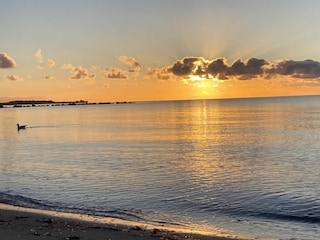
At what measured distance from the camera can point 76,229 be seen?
13.9 m

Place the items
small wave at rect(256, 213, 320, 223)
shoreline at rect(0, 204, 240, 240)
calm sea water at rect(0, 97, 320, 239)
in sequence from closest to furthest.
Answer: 1. shoreline at rect(0, 204, 240, 240)
2. small wave at rect(256, 213, 320, 223)
3. calm sea water at rect(0, 97, 320, 239)

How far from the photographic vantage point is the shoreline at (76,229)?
12.8 m

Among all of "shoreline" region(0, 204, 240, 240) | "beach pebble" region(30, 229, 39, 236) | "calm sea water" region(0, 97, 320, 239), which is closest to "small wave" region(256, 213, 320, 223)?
"calm sea water" region(0, 97, 320, 239)

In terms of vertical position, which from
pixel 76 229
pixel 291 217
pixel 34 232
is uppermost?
pixel 34 232

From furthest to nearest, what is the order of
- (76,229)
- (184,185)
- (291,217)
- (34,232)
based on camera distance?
(184,185), (291,217), (76,229), (34,232)

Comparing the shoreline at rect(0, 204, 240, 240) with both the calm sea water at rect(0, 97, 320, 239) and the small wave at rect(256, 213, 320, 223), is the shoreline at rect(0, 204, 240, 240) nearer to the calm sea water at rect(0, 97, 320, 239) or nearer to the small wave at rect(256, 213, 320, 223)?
the calm sea water at rect(0, 97, 320, 239)

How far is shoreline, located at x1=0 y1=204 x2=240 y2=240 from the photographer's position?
12844mm

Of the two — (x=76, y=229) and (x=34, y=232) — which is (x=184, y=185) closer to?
(x=76, y=229)

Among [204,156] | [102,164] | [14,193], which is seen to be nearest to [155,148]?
[204,156]

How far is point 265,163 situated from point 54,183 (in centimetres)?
1727

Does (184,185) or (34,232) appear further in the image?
(184,185)

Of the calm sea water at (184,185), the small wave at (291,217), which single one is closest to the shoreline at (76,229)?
the calm sea water at (184,185)

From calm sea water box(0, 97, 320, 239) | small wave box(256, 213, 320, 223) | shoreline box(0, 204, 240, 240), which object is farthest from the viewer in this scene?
calm sea water box(0, 97, 320, 239)

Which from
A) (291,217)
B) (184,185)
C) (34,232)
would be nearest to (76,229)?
(34,232)
